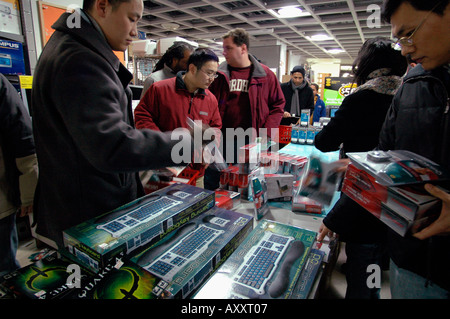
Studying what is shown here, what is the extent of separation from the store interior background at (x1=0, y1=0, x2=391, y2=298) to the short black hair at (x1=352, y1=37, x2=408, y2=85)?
1.48m

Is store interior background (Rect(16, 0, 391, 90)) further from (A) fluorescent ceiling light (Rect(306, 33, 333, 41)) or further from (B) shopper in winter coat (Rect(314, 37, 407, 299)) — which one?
(B) shopper in winter coat (Rect(314, 37, 407, 299))

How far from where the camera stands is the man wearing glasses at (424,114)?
0.81 metres

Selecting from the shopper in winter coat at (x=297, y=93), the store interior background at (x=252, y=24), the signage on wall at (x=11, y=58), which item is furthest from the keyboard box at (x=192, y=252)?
the shopper in winter coat at (x=297, y=93)

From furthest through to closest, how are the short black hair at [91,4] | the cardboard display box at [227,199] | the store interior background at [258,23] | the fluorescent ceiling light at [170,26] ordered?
the fluorescent ceiling light at [170,26], the store interior background at [258,23], the cardboard display box at [227,199], the short black hair at [91,4]

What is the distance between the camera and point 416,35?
847 millimetres

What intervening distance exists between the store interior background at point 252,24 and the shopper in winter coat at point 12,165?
51 cm

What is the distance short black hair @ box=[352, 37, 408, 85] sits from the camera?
141 centimetres

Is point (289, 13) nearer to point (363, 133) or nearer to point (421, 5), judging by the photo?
point (363, 133)

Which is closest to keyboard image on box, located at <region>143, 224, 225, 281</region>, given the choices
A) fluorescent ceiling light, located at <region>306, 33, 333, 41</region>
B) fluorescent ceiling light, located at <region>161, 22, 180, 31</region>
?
fluorescent ceiling light, located at <region>161, 22, 180, 31</region>

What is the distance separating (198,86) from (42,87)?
1481mm

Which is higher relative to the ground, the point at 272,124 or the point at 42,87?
the point at 42,87

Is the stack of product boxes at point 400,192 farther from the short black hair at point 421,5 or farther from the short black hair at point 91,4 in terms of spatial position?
the short black hair at point 91,4

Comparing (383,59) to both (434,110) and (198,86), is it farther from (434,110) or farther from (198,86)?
(198,86)
